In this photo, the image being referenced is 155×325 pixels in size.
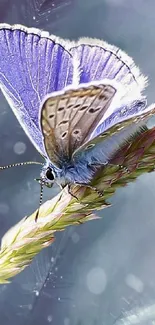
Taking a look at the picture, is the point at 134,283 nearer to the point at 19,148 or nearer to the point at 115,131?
the point at 19,148

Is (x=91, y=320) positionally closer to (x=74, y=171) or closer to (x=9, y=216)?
(x=9, y=216)

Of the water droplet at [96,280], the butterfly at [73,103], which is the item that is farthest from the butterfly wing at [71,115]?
the water droplet at [96,280]

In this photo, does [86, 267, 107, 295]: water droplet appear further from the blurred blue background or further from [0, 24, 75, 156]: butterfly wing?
[0, 24, 75, 156]: butterfly wing

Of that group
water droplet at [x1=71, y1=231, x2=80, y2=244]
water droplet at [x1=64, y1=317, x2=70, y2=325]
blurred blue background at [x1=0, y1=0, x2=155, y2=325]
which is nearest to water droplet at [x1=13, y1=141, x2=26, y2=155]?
blurred blue background at [x1=0, y1=0, x2=155, y2=325]

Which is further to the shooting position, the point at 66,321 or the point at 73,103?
the point at 66,321

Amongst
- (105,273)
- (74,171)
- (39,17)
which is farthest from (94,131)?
(39,17)

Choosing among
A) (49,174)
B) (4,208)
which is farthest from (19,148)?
(49,174)

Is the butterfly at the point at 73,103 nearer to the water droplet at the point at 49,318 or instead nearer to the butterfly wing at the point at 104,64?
the butterfly wing at the point at 104,64
